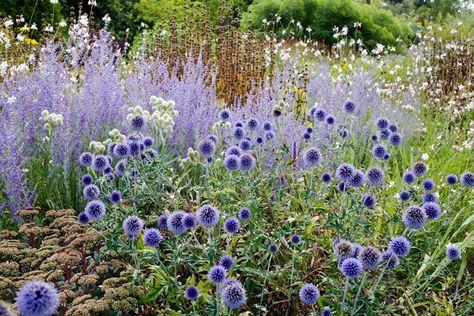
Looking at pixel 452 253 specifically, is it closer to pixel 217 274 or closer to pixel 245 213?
pixel 245 213

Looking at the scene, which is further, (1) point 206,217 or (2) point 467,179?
(2) point 467,179

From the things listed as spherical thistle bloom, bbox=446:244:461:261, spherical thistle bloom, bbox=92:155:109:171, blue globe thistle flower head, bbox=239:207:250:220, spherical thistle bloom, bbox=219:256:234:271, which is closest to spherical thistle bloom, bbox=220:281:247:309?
spherical thistle bloom, bbox=219:256:234:271

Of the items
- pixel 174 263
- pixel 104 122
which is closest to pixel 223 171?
pixel 104 122

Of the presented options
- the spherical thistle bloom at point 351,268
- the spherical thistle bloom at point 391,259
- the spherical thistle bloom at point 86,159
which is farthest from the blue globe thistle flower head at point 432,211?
the spherical thistle bloom at point 86,159

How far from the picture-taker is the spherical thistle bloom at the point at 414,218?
228 centimetres

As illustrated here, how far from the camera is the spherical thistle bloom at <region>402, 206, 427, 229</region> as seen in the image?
2275 mm

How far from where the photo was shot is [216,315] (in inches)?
79.2

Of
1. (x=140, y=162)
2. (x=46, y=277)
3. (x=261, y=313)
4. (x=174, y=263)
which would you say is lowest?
(x=261, y=313)

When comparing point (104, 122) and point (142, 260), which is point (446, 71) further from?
point (142, 260)

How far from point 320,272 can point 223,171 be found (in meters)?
1.27

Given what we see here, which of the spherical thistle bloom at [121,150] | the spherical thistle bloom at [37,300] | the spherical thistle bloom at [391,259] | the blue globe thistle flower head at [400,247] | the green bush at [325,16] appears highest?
the green bush at [325,16]

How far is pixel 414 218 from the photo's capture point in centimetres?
228

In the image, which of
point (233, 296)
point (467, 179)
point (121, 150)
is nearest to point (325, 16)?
point (467, 179)

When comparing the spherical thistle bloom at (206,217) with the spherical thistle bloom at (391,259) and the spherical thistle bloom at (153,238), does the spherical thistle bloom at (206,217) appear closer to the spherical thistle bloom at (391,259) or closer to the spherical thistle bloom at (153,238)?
the spherical thistle bloom at (153,238)
